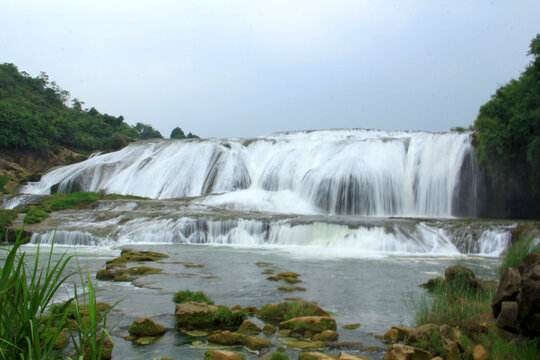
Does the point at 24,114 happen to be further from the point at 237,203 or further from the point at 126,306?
the point at 126,306

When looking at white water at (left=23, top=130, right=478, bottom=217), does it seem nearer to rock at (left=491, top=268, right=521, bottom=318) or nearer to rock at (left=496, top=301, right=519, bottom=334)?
rock at (left=491, top=268, right=521, bottom=318)

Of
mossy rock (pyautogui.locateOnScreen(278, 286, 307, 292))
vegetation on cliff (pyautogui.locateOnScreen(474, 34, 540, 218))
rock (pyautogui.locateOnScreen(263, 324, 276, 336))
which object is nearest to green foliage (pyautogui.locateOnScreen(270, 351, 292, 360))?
rock (pyautogui.locateOnScreen(263, 324, 276, 336))

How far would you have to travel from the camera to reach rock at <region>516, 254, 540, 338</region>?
5043 millimetres

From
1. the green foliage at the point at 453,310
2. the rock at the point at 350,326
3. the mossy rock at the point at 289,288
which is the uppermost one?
the green foliage at the point at 453,310

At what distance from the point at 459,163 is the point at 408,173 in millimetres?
3148

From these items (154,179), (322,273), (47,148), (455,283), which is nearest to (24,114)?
(47,148)

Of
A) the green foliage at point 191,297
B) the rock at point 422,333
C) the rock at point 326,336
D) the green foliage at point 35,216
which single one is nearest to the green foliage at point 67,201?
the green foliage at point 35,216

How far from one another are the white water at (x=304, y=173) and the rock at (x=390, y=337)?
21379mm

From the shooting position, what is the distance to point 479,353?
5551mm

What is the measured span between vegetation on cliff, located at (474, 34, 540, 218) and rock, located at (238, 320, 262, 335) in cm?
2072

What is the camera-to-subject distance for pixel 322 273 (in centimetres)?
1310

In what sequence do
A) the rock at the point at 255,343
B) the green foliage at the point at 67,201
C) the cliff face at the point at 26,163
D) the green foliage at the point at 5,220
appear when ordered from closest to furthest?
the rock at the point at 255,343
the green foliage at the point at 5,220
the green foliage at the point at 67,201
the cliff face at the point at 26,163

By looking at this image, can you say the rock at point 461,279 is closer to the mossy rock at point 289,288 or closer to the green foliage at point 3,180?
the mossy rock at point 289,288

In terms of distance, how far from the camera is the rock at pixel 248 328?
7219 mm
